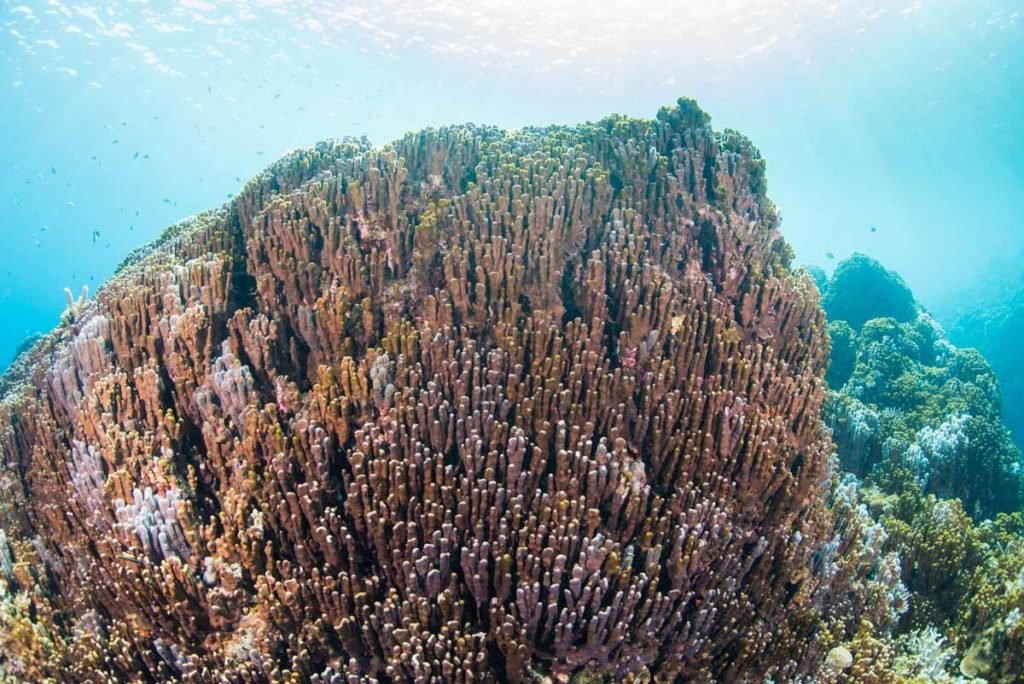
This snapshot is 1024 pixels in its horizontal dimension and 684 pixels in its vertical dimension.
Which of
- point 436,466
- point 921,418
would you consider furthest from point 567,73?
point 436,466

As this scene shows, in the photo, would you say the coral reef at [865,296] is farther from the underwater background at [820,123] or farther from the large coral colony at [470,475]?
the large coral colony at [470,475]

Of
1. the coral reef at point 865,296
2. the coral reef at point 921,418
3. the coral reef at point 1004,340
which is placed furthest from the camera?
the coral reef at point 1004,340

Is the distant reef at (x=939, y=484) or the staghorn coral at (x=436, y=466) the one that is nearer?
the staghorn coral at (x=436, y=466)

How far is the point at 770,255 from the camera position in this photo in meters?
6.48

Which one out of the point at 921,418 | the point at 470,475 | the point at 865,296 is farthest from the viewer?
the point at 865,296

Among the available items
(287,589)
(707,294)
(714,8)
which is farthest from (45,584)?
(714,8)

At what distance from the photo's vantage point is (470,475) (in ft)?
10.8

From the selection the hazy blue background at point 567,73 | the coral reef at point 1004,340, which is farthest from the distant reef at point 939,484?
the hazy blue background at point 567,73

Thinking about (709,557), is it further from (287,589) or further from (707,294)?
(707,294)

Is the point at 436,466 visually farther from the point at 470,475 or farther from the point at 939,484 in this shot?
the point at 939,484

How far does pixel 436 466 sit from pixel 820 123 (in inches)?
2220

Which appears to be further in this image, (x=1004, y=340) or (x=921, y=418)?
(x=1004, y=340)

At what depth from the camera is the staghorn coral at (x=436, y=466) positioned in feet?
9.75

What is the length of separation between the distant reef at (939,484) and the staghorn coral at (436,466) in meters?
0.84
